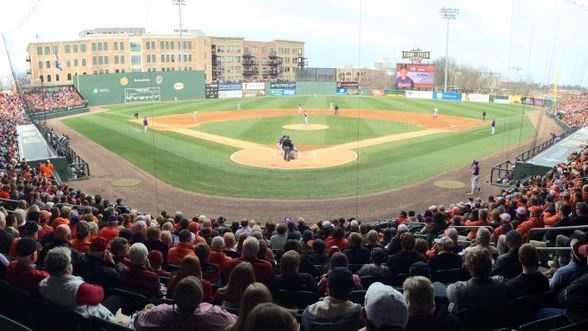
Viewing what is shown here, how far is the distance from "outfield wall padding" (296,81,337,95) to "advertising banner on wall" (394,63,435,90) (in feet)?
32.8

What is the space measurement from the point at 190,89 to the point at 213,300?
2600 inches

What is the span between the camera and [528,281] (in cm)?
510

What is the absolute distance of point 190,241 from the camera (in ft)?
24.8

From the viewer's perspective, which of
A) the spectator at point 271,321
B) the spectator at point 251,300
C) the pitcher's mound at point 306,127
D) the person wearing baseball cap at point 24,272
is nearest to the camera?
the spectator at point 271,321

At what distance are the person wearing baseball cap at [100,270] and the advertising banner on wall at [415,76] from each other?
7066 centimetres

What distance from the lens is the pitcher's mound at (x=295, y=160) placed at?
26.0m

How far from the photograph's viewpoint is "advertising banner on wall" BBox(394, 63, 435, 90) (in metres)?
72.4

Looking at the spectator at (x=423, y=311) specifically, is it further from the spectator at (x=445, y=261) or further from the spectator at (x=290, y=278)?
the spectator at (x=445, y=261)

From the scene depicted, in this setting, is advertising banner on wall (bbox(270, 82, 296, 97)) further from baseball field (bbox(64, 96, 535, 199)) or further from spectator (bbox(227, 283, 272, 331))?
spectator (bbox(227, 283, 272, 331))

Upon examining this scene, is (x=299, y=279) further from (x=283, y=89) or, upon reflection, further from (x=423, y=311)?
(x=283, y=89)

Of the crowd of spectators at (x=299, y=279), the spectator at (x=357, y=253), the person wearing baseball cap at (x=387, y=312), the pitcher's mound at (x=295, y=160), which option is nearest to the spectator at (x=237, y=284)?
the crowd of spectators at (x=299, y=279)

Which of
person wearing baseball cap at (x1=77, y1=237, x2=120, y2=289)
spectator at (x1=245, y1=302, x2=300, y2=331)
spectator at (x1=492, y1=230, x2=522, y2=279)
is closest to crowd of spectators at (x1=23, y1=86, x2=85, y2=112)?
person wearing baseball cap at (x1=77, y1=237, x2=120, y2=289)

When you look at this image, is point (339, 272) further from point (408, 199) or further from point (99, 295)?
point (408, 199)

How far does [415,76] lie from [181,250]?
69.9m
